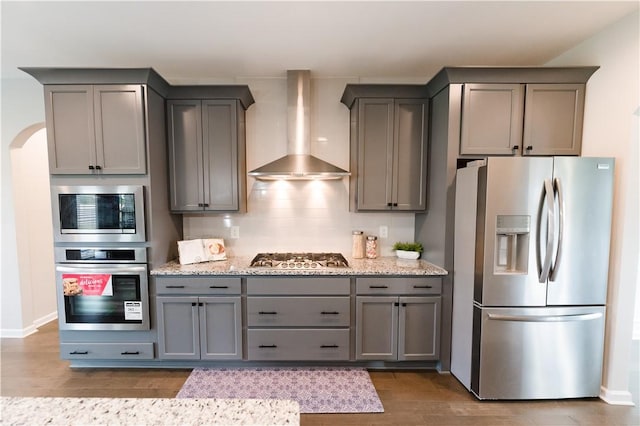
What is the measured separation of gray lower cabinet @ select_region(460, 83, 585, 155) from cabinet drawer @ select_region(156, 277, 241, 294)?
2.35 m

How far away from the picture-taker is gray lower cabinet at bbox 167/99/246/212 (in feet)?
8.96

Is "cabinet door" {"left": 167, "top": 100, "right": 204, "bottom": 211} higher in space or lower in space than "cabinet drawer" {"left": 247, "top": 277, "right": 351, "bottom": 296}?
higher

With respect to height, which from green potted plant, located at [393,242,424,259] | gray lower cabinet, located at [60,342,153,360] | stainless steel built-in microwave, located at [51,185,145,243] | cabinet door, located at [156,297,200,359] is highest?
stainless steel built-in microwave, located at [51,185,145,243]

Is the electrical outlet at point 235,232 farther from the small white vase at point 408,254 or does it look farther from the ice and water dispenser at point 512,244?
the ice and water dispenser at point 512,244

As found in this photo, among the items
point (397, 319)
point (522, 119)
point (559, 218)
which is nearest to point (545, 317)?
point (559, 218)

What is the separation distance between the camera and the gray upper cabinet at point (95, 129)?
2377 mm

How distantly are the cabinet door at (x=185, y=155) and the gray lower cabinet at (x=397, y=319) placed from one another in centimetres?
182

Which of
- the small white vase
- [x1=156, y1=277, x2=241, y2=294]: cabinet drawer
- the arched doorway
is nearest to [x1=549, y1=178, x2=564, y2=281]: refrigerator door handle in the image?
the small white vase

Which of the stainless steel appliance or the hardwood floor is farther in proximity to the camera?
the stainless steel appliance

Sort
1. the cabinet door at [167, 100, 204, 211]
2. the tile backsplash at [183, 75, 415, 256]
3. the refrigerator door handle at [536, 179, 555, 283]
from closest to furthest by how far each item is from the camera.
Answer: the refrigerator door handle at [536, 179, 555, 283]
the cabinet door at [167, 100, 204, 211]
the tile backsplash at [183, 75, 415, 256]

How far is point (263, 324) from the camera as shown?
2.50 m

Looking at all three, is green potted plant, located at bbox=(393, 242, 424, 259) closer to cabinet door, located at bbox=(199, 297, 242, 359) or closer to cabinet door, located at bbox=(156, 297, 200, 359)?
cabinet door, located at bbox=(199, 297, 242, 359)

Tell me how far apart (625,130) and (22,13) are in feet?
14.6

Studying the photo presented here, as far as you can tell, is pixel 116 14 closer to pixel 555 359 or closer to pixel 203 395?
pixel 203 395
